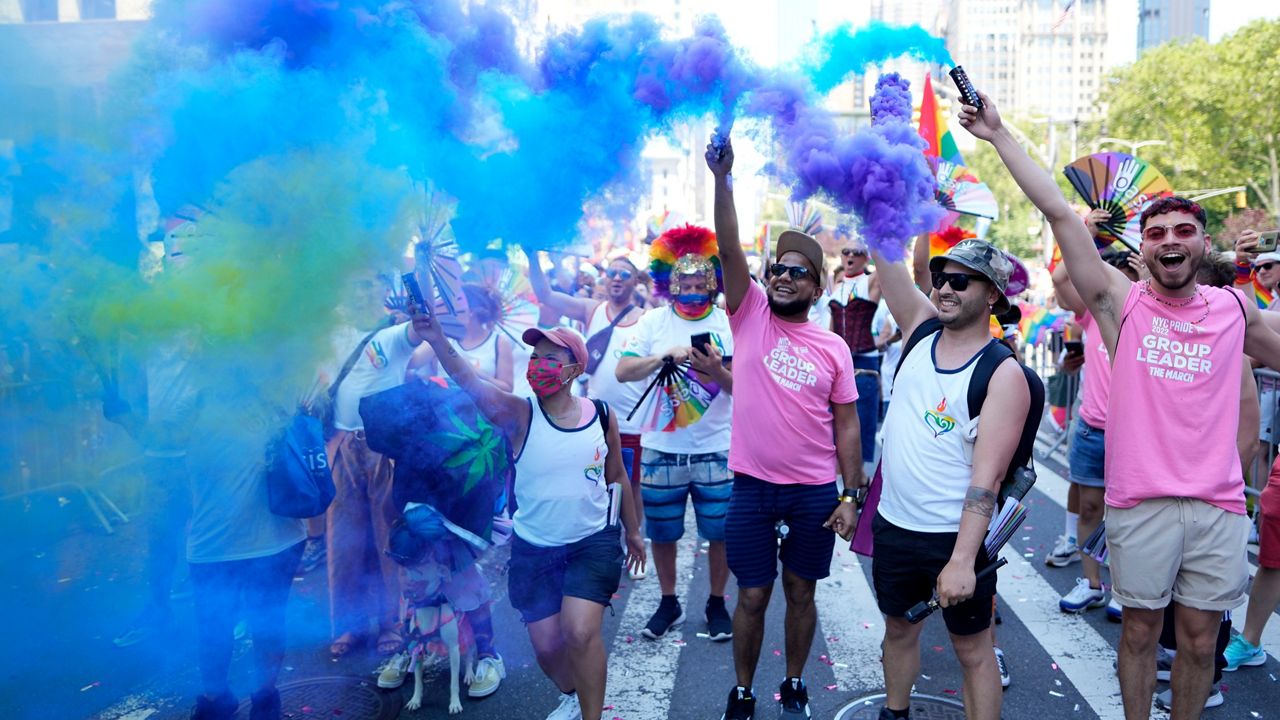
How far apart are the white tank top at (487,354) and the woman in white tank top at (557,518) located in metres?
0.67

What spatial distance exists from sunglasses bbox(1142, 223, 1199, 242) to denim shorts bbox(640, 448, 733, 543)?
234 cm

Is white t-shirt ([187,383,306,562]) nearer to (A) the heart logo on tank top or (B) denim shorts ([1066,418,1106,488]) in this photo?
(A) the heart logo on tank top

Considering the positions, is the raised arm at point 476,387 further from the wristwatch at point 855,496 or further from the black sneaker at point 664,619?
the black sneaker at point 664,619

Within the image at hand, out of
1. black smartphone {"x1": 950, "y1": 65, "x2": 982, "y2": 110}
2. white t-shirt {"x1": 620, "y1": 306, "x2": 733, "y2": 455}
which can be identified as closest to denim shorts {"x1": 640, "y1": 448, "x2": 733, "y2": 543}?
white t-shirt {"x1": 620, "y1": 306, "x2": 733, "y2": 455}

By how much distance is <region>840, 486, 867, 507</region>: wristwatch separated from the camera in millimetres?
4027

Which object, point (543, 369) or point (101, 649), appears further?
point (543, 369)

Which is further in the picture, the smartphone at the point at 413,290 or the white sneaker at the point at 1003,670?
the white sneaker at the point at 1003,670

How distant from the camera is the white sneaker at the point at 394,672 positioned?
169 inches

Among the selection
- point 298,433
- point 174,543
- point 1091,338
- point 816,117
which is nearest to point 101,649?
point 174,543

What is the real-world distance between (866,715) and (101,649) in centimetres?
307

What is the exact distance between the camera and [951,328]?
3.48m

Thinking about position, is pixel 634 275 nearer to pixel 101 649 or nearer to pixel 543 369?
pixel 543 369

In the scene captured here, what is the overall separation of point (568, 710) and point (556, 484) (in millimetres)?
958

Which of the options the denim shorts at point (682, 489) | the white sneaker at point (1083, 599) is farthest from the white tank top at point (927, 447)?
the white sneaker at point (1083, 599)
